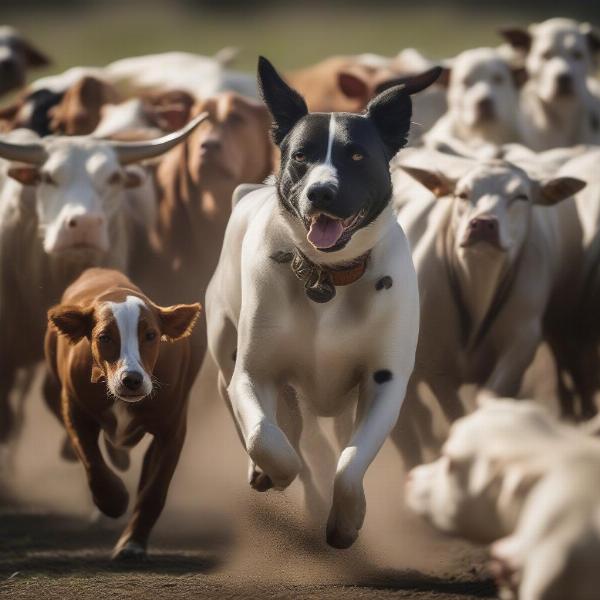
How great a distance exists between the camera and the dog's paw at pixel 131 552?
816cm

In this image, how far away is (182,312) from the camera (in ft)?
25.6

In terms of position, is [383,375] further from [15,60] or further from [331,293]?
[15,60]

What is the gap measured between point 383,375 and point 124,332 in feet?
3.24

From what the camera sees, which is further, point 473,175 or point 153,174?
point 153,174

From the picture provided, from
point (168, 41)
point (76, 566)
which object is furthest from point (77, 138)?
point (168, 41)

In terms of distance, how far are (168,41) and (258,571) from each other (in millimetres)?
29098

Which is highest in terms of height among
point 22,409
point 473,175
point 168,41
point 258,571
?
point 473,175

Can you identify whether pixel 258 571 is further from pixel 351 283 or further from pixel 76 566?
pixel 351 283

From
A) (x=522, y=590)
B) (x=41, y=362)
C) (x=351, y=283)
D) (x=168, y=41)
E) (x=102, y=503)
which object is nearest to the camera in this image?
(x=522, y=590)

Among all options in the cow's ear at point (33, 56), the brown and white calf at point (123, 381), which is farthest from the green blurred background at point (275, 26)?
the brown and white calf at point (123, 381)

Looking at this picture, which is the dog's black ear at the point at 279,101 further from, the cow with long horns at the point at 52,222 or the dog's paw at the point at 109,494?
the cow with long horns at the point at 52,222

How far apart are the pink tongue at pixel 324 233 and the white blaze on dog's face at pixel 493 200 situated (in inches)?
85.4

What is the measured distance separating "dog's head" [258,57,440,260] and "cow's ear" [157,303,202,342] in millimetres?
655

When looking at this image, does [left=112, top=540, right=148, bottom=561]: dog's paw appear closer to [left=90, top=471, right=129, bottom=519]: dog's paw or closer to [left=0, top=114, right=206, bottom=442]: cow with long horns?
[left=90, top=471, right=129, bottom=519]: dog's paw
